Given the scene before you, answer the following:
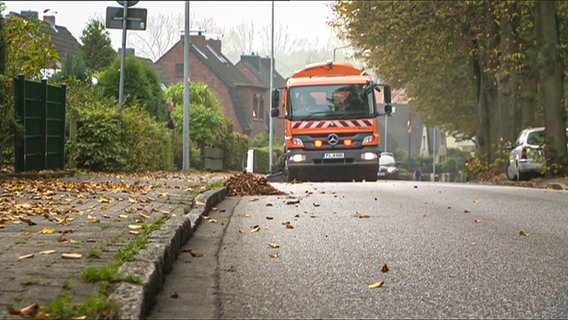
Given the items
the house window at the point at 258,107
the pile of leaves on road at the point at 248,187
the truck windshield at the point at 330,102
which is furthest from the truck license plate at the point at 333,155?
the house window at the point at 258,107

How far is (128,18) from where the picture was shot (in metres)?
26.7

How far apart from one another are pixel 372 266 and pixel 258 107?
79.4m

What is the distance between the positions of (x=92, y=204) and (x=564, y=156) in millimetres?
19950

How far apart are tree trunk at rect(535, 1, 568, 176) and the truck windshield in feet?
16.1

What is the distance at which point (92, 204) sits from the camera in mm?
12656

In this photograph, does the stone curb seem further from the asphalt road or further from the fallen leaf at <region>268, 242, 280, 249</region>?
the fallen leaf at <region>268, 242, 280, 249</region>

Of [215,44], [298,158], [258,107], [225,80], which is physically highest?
[215,44]

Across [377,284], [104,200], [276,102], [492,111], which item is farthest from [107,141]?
[492,111]

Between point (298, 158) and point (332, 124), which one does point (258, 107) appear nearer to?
point (298, 158)

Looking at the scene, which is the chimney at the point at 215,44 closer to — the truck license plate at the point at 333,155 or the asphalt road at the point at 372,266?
the truck license plate at the point at 333,155

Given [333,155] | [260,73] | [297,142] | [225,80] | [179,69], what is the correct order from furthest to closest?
[260,73], [225,80], [179,69], [297,142], [333,155]

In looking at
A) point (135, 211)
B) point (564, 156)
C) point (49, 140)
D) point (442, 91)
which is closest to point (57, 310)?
point (135, 211)

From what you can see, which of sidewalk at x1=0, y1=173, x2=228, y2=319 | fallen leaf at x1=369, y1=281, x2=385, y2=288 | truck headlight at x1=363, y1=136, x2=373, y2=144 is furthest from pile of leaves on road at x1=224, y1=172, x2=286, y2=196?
fallen leaf at x1=369, y1=281, x2=385, y2=288

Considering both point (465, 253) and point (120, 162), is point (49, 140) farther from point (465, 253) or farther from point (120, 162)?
point (465, 253)
